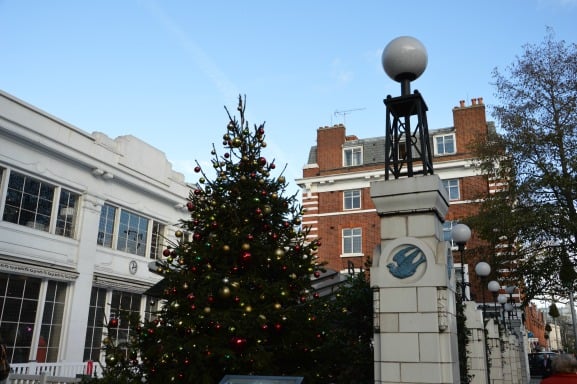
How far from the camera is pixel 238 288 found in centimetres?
777

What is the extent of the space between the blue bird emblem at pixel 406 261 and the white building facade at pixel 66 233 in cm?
1310

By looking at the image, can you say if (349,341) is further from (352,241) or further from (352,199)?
(352,199)

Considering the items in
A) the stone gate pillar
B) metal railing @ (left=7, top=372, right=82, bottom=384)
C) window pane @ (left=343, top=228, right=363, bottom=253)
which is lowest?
metal railing @ (left=7, top=372, right=82, bottom=384)

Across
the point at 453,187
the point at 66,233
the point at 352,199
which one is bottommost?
the point at 66,233

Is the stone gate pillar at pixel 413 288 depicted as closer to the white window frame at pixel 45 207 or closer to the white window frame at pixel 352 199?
the white window frame at pixel 45 207

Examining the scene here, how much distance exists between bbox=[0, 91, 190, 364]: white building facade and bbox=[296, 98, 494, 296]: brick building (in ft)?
43.0

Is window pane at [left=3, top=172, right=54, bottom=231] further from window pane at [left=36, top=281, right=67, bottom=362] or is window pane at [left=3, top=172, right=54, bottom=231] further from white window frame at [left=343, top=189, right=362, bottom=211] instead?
white window frame at [left=343, top=189, right=362, bottom=211]

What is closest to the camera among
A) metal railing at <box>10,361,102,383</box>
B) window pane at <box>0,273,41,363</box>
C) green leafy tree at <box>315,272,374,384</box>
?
green leafy tree at <box>315,272,374,384</box>

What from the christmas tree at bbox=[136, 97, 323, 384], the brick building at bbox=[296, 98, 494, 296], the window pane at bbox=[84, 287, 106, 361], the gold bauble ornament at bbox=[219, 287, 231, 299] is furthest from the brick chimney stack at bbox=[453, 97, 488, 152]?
the gold bauble ornament at bbox=[219, 287, 231, 299]

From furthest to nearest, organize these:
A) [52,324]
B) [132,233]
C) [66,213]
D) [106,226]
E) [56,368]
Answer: [132,233] → [106,226] → [66,213] → [52,324] → [56,368]

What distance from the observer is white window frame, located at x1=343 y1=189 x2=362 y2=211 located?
32938 mm

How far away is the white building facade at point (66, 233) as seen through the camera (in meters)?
15.7

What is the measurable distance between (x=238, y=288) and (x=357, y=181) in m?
25.8

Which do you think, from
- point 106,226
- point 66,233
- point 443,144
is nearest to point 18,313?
point 66,233
